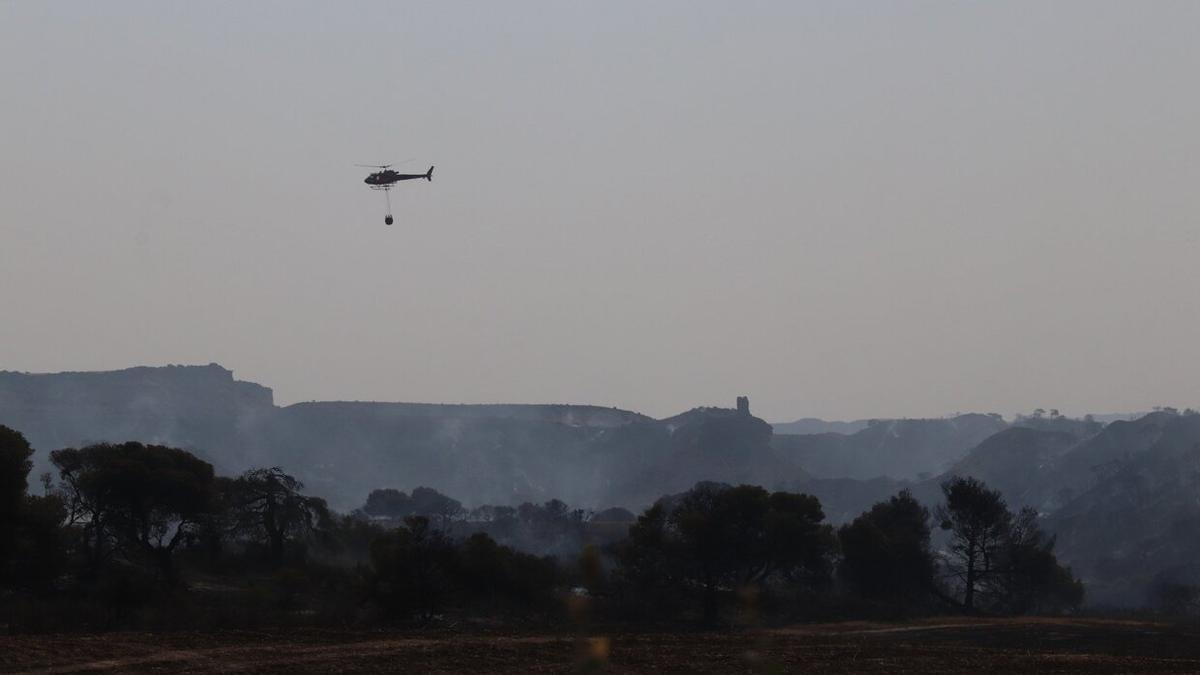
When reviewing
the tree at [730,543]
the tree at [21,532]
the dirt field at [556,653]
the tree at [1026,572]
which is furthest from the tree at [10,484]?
the tree at [1026,572]

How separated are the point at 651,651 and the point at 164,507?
148 feet

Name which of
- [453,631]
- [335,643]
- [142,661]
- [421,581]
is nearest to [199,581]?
[421,581]

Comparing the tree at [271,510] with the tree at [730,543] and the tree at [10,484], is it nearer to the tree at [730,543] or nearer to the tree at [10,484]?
the tree at [10,484]

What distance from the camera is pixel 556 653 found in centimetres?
4859

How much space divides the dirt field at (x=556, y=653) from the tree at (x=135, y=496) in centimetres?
3147

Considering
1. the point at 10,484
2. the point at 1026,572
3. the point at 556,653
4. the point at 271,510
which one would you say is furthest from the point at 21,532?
the point at 1026,572

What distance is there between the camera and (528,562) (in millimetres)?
80375

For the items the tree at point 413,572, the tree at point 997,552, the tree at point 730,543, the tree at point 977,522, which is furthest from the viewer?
the tree at point 997,552

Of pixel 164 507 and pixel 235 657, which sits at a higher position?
pixel 164 507

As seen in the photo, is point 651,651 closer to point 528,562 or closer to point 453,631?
point 453,631

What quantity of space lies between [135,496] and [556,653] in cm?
4350

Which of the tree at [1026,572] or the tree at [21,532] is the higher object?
the tree at [21,532]

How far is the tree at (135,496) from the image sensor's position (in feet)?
266

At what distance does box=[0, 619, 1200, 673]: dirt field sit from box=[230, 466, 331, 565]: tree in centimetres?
3882
